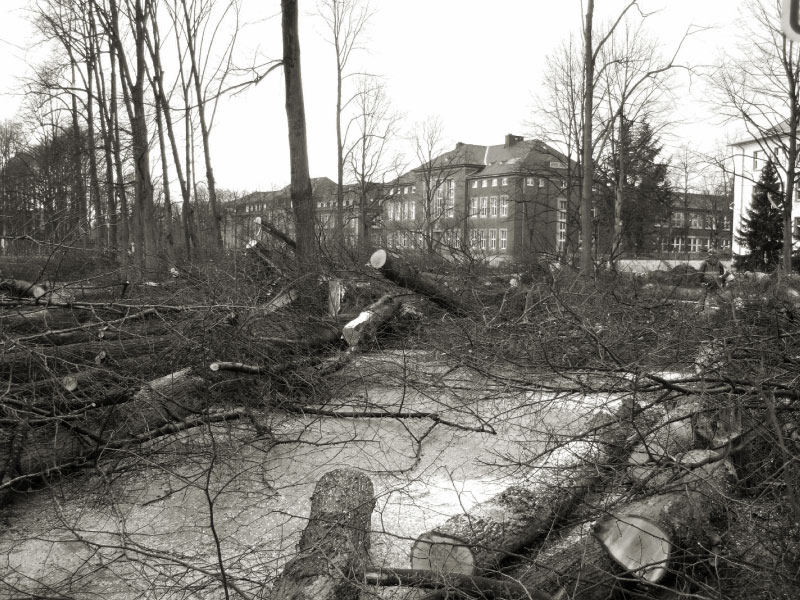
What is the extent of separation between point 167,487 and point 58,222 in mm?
2336

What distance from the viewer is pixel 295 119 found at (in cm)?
1174

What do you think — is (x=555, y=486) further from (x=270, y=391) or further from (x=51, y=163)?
(x=51, y=163)

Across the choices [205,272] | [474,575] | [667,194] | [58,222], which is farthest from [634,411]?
→ [667,194]

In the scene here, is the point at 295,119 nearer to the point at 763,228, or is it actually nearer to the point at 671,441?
the point at 671,441

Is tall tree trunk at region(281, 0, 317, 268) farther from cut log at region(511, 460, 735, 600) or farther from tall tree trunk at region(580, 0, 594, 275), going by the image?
cut log at region(511, 460, 735, 600)

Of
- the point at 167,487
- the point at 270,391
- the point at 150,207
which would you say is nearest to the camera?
the point at 167,487

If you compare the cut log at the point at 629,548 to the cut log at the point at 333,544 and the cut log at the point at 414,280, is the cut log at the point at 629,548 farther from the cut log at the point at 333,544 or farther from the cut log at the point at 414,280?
the cut log at the point at 414,280

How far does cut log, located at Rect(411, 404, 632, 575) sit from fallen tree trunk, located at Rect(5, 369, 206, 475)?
2570 millimetres

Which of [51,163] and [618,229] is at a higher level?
[51,163]

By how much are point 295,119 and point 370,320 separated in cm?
399

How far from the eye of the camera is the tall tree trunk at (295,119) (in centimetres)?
1164

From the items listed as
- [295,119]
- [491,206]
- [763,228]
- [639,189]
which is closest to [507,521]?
[295,119]

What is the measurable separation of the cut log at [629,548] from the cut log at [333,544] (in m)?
0.82

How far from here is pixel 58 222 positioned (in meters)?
6.10
